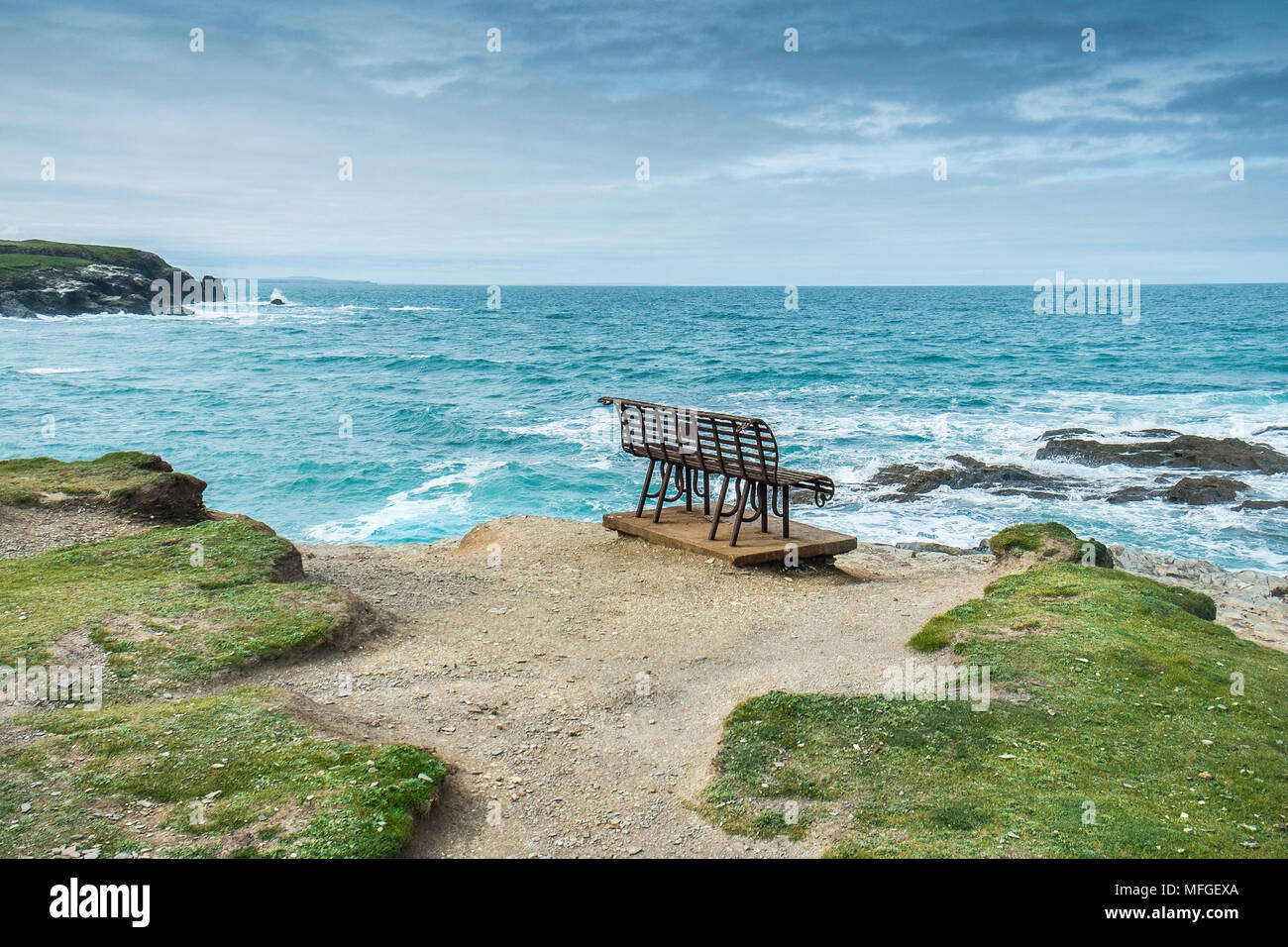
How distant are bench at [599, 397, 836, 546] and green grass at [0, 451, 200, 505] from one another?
6561 millimetres

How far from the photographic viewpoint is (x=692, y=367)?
51875 millimetres

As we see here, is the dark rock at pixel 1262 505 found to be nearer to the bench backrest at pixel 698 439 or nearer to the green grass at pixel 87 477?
the bench backrest at pixel 698 439

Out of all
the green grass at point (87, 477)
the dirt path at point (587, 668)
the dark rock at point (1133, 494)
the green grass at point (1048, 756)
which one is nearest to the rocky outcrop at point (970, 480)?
the dark rock at point (1133, 494)

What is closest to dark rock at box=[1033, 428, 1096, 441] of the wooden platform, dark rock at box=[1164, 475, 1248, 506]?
dark rock at box=[1164, 475, 1248, 506]

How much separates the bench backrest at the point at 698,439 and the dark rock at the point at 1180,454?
16212 mm

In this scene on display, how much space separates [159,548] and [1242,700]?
36.9 ft

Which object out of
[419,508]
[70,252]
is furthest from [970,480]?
[70,252]

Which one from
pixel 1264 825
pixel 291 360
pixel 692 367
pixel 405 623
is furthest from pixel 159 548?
pixel 291 360

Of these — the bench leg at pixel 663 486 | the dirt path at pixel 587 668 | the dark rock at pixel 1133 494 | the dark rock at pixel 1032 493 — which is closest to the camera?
the dirt path at pixel 587 668

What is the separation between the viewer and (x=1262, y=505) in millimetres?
21734

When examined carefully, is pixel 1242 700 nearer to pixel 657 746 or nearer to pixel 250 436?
pixel 657 746

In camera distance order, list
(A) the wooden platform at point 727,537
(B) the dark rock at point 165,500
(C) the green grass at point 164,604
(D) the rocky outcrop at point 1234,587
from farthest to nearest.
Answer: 1. (D) the rocky outcrop at point 1234,587
2. (B) the dark rock at point 165,500
3. (A) the wooden platform at point 727,537
4. (C) the green grass at point 164,604

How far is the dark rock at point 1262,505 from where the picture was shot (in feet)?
70.8

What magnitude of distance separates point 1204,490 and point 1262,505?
1309 mm
